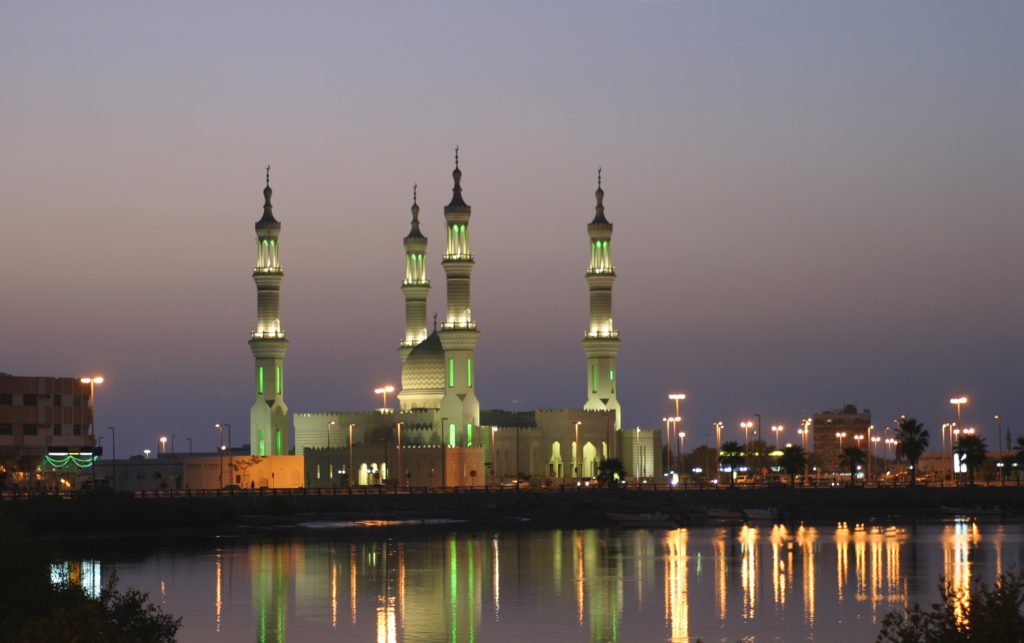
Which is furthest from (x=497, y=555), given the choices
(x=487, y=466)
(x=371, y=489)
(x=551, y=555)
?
(x=487, y=466)

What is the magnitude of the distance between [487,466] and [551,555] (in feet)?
132

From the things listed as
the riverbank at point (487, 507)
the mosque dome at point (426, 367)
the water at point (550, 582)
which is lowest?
the water at point (550, 582)

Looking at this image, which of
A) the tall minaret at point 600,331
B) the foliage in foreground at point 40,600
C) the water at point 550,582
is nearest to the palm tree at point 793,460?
the tall minaret at point 600,331

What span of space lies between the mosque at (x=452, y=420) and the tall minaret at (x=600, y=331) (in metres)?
0.07

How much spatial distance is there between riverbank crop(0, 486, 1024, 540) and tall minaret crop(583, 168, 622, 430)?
39.9ft

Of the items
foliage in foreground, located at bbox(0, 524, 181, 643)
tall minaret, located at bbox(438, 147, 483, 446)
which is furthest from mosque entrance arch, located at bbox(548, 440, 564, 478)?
foliage in foreground, located at bbox(0, 524, 181, 643)

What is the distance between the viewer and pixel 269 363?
112250mm

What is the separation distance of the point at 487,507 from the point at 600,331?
21601mm

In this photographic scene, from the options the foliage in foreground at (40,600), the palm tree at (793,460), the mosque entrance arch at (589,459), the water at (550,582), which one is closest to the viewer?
the foliage in foreground at (40,600)

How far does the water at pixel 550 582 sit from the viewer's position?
46.4 meters

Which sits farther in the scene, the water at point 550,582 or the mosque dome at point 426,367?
the mosque dome at point 426,367

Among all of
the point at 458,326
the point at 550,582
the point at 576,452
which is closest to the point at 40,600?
the point at 550,582

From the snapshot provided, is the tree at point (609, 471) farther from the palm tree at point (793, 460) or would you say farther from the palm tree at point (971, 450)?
the palm tree at point (971, 450)

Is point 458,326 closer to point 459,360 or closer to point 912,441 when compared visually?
point 459,360
